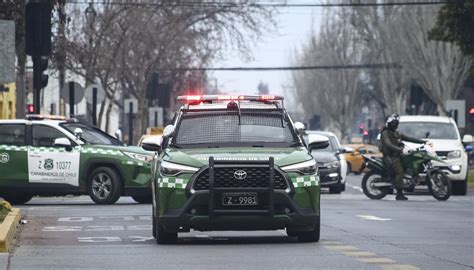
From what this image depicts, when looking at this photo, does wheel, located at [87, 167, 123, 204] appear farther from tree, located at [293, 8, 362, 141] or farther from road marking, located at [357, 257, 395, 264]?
tree, located at [293, 8, 362, 141]

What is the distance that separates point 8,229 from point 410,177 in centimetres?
1613

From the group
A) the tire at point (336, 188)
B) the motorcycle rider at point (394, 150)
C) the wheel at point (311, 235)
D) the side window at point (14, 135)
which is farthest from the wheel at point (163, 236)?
the tire at point (336, 188)

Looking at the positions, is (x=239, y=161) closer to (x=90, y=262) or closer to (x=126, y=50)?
(x=90, y=262)

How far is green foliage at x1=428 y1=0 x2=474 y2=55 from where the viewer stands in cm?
4419

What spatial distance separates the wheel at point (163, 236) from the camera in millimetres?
17500

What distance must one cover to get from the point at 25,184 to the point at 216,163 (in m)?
12.8

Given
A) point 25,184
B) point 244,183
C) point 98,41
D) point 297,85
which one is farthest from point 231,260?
point 297,85

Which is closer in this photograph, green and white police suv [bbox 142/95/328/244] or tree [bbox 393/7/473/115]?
green and white police suv [bbox 142/95/328/244]

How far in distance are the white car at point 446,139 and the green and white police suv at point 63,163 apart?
9.67 m

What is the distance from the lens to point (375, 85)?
98750mm

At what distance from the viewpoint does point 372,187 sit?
32.8m

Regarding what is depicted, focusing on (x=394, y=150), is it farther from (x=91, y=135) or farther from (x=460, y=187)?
(x=91, y=135)

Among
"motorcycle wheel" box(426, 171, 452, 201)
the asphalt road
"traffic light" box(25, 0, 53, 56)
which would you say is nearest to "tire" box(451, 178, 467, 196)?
"motorcycle wheel" box(426, 171, 452, 201)

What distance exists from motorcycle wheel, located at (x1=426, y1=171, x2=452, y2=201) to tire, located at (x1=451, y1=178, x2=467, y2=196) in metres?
4.12
